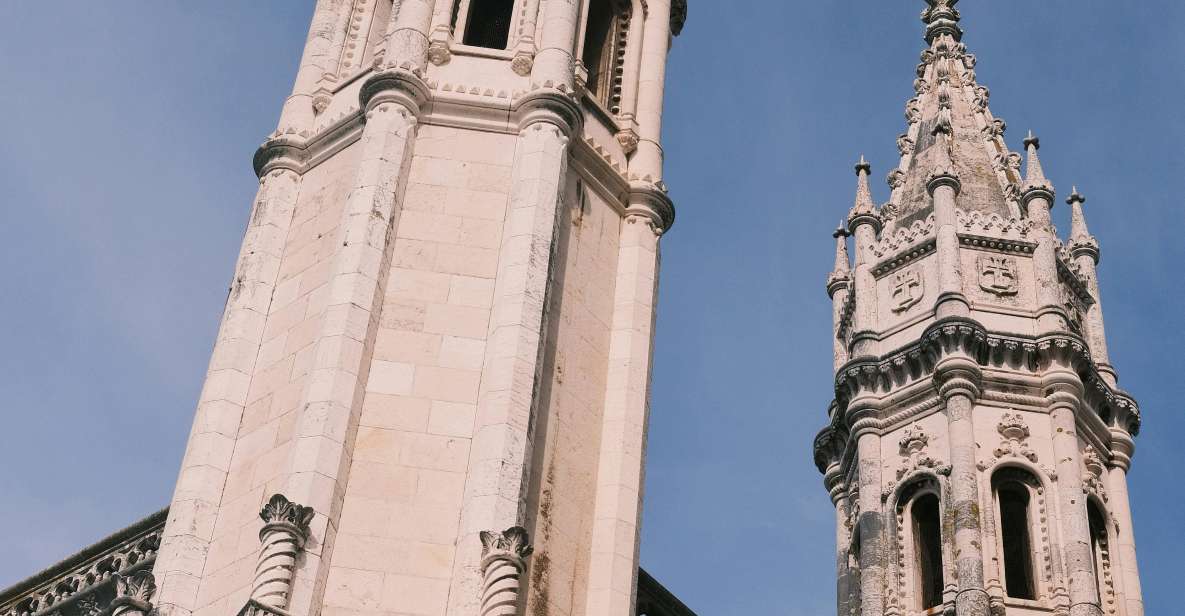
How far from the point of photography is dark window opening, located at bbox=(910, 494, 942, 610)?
3403 cm

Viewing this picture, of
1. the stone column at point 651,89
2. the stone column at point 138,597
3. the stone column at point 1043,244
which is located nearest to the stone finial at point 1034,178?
the stone column at point 1043,244

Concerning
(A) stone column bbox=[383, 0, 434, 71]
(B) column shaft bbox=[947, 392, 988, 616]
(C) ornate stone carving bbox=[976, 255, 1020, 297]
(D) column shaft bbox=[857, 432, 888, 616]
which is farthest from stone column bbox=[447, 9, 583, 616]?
(C) ornate stone carving bbox=[976, 255, 1020, 297]

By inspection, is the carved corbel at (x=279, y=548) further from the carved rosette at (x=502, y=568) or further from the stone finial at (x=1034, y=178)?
the stone finial at (x=1034, y=178)

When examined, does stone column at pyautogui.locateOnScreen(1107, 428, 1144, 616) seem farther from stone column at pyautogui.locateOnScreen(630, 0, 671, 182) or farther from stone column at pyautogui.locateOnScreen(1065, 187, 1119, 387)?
stone column at pyautogui.locateOnScreen(630, 0, 671, 182)

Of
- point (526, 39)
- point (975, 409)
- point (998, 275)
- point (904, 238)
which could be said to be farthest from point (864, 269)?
point (526, 39)

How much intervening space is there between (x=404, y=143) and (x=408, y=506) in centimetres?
407

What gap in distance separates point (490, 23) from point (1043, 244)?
61.7ft

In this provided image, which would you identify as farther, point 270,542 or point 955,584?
point 955,584

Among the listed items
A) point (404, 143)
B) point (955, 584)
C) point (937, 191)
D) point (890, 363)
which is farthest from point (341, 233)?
point (937, 191)

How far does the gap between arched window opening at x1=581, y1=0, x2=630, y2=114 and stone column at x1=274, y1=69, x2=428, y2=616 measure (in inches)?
108

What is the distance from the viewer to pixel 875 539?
115 feet

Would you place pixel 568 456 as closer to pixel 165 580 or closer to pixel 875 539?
pixel 165 580

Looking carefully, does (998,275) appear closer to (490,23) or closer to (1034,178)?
(1034,178)

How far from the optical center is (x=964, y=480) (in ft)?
112
